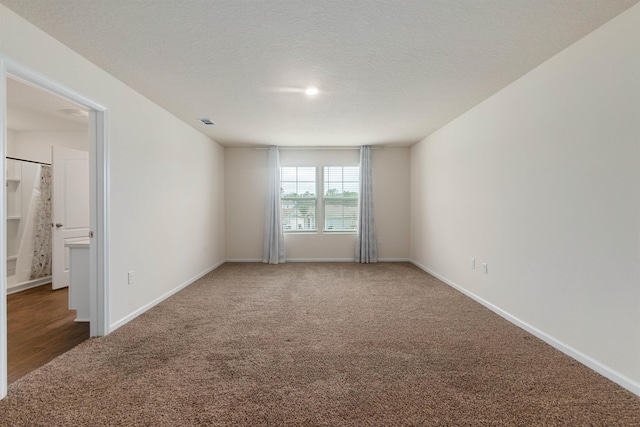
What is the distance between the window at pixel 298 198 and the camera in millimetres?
6648

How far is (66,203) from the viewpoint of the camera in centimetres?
442

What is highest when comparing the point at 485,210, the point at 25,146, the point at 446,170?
the point at 25,146

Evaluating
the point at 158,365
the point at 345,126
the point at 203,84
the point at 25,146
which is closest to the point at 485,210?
the point at 345,126

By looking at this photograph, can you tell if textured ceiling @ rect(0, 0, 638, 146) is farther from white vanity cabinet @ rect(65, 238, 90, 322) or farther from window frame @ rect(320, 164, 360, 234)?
window frame @ rect(320, 164, 360, 234)

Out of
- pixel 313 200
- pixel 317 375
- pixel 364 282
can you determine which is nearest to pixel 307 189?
pixel 313 200

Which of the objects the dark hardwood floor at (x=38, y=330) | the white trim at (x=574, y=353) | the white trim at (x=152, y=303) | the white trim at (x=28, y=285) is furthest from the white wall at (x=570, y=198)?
the white trim at (x=28, y=285)

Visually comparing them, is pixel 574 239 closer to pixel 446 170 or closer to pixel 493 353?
pixel 493 353

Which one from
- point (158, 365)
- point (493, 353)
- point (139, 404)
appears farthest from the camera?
point (493, 353)

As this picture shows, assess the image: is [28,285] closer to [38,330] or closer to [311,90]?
[38,330]

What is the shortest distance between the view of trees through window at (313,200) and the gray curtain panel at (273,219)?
0.84ft

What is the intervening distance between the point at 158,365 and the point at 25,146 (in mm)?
4879

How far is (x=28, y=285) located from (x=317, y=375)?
4768 millimetres

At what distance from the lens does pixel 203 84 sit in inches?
123

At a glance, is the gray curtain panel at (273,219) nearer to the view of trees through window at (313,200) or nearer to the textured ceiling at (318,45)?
the view of trees through window at (313,200)
